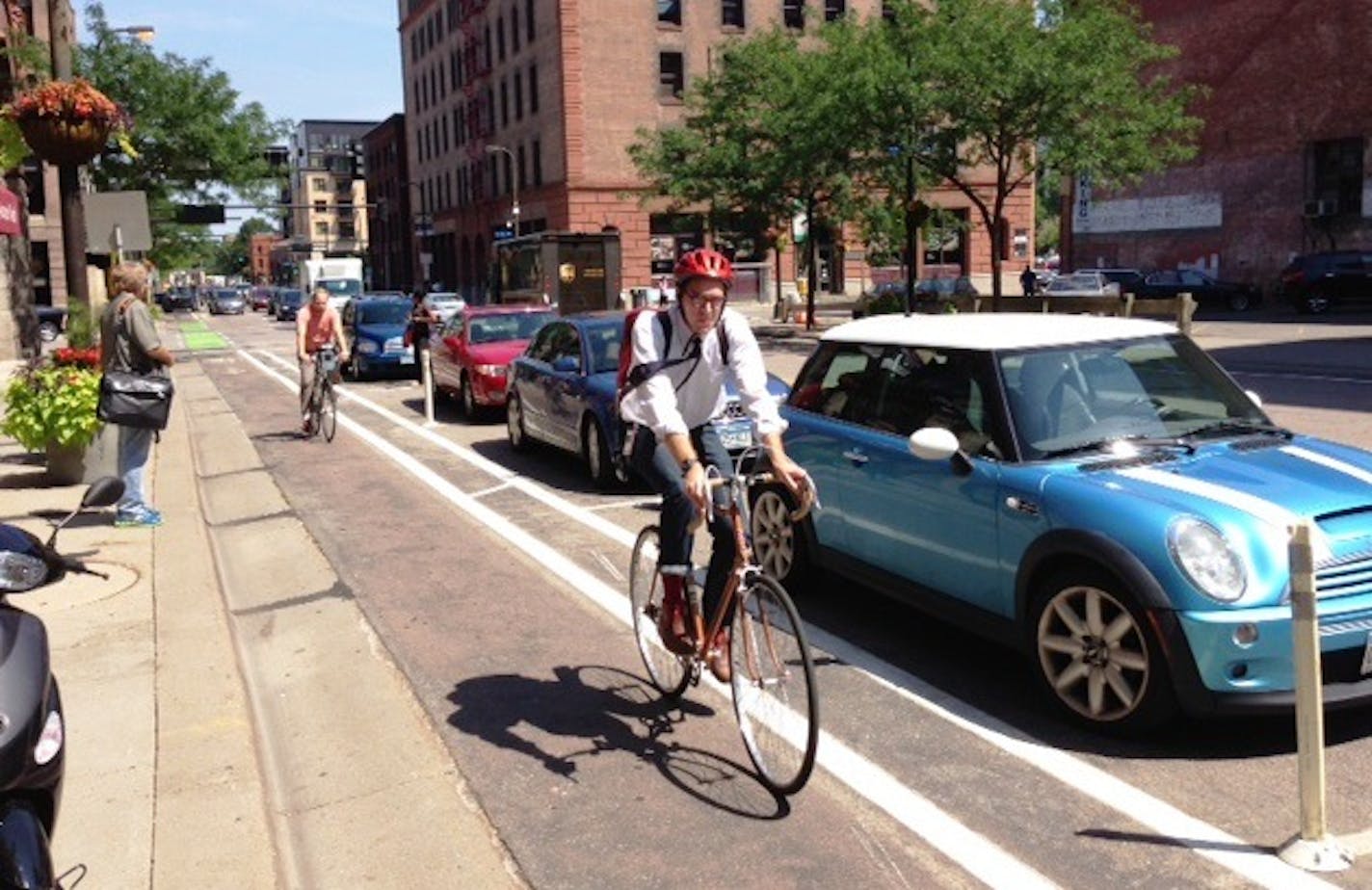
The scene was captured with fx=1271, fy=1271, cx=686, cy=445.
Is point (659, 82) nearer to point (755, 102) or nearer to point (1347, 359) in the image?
point (755, 102)

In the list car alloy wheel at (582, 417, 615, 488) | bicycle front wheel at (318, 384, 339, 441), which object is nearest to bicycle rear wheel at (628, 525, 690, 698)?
car alloy wheel at (582, 417, 615, 488)

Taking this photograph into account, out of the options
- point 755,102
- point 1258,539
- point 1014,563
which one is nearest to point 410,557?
point 1014,563

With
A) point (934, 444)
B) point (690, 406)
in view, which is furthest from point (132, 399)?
point (934, 444)

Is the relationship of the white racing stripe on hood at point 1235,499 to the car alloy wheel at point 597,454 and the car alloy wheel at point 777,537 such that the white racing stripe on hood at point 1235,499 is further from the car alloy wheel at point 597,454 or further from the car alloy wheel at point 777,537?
the car alloy wheel at point 597,454

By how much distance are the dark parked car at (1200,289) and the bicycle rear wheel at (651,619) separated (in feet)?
133

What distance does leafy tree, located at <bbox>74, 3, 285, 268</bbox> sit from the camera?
38.9 meters

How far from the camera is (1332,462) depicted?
17.3 ft

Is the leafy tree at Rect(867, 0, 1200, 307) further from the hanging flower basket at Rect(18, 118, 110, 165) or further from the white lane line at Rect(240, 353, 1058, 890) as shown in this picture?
the white lane line at Rect(240, 353, 1058, 890)

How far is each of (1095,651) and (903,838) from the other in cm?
120

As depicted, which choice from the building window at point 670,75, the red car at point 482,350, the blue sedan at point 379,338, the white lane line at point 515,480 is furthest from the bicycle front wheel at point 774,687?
the building window at point 670,75

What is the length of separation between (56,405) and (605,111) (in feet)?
157

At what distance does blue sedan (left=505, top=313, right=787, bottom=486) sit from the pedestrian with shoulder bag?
11.4ft

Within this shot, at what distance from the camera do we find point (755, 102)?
37531 millimetres

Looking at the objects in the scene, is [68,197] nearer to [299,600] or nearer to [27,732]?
[299,600]
